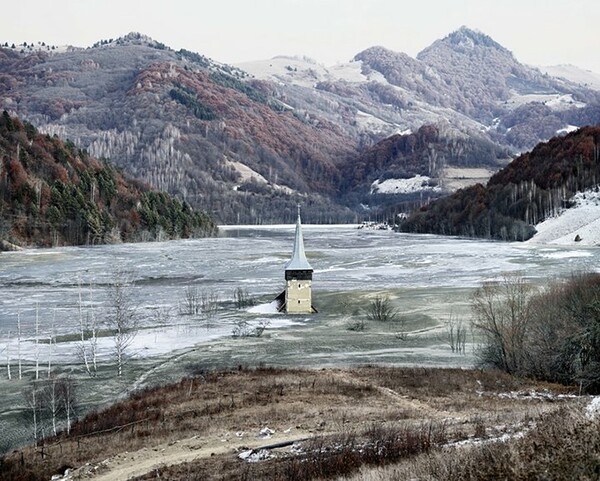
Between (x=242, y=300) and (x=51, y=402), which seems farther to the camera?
(x=242, y=300)

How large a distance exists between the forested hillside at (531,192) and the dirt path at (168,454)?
134 m

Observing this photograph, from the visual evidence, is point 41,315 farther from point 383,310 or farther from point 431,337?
point 431,337

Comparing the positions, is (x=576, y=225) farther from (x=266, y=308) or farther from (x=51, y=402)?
(x=51, y=402)

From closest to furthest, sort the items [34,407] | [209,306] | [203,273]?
[34,407] < [209,306] < [203,273]

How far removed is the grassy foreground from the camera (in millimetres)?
13422

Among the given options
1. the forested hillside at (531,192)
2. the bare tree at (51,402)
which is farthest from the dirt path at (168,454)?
the forested hillside at (531,192)

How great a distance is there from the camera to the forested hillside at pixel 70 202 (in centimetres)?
14038

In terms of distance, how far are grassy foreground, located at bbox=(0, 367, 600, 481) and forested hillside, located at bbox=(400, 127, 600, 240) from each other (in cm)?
12400

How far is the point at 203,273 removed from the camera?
3570 inches

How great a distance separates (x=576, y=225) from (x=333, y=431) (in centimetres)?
12899

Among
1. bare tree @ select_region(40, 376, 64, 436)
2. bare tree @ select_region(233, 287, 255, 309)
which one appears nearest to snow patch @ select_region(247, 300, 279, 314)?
bare tree @ select_region(233, 287, 255, 309)

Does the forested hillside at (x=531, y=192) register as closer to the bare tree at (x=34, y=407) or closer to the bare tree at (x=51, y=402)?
the bare tree at (x=51, y=402)

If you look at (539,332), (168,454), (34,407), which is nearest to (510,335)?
(539,332)

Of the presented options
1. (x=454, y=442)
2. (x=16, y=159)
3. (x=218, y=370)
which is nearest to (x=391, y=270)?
(x=218, y=370)
